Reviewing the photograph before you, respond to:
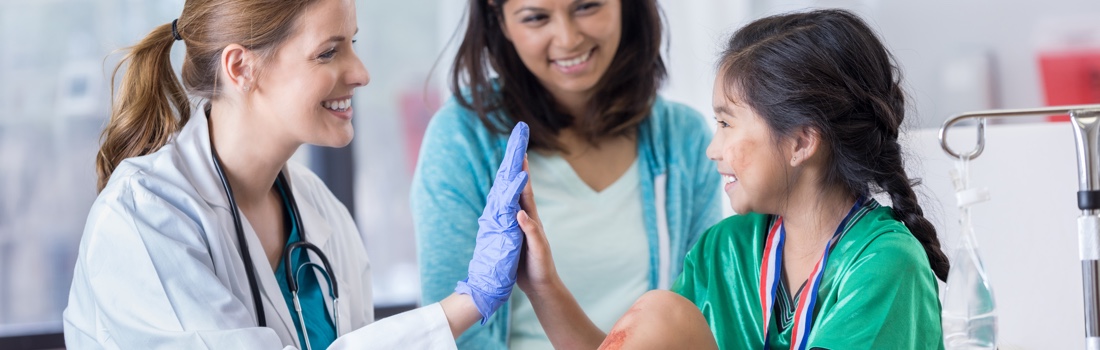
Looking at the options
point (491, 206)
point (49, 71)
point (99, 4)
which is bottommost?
point (491, 206)

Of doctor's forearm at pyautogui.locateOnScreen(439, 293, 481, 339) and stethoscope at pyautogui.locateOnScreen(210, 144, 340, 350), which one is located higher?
stethoscope at pyautogui.locateOnScreen(210, 144, 340, 350)

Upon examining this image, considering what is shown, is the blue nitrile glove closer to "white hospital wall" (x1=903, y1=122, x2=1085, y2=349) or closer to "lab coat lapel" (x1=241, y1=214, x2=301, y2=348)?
"lab coat lapel" (x1=241, y1=214, x2=301, y2=348)

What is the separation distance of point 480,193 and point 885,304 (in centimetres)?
84

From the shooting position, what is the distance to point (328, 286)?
1614 millimetres

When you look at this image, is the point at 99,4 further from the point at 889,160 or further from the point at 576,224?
the point at 889,160

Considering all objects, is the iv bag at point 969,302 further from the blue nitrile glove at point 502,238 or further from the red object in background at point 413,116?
the red object in background at point 413,116

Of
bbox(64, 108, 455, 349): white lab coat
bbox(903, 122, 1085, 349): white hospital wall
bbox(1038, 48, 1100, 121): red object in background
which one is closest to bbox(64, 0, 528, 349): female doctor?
bbox(64, 108, 455, 349): white lab coat

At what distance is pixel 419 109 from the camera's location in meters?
2.97

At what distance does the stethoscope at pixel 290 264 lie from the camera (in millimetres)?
1435

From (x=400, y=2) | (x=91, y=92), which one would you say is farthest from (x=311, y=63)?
(x=400, y=2)

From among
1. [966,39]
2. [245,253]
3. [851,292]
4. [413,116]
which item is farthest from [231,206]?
[966,39]

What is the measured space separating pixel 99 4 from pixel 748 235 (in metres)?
1.85

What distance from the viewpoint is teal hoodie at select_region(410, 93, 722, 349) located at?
5.92 feet

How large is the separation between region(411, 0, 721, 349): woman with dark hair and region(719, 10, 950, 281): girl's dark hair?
477 millimetres
